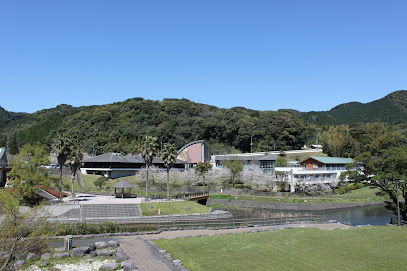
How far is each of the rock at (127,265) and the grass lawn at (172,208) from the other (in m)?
23.8

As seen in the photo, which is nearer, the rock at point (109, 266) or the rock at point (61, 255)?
the rock at point (109, 266)

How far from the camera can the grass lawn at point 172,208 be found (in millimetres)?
39859

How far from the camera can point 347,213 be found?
4750cm

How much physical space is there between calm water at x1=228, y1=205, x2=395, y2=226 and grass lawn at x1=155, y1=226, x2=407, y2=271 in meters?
20.0

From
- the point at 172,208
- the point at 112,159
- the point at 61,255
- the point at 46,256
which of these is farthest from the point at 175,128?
the point at 46,256

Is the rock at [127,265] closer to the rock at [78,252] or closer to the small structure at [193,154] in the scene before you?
the rock at [78,252]

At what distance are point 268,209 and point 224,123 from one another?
74.0 m

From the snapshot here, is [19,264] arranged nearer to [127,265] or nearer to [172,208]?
[127,265]

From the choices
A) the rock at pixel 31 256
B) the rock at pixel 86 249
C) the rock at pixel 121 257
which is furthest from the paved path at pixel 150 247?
the rock at pixel 31 256

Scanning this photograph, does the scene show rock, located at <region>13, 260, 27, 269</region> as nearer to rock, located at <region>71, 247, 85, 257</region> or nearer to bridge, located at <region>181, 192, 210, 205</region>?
rock, located at <region>71, 247, 85, 257</region>

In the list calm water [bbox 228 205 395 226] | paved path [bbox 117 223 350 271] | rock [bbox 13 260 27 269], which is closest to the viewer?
paved path [bbox 117 223 350 271]

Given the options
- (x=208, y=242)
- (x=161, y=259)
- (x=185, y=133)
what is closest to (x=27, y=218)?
(x=161, y=259)

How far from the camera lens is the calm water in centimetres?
4187

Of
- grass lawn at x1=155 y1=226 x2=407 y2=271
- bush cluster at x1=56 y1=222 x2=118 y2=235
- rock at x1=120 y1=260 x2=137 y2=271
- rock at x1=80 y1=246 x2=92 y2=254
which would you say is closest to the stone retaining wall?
grass lawn at x1=155 y1=226 x2=407 y2=271
